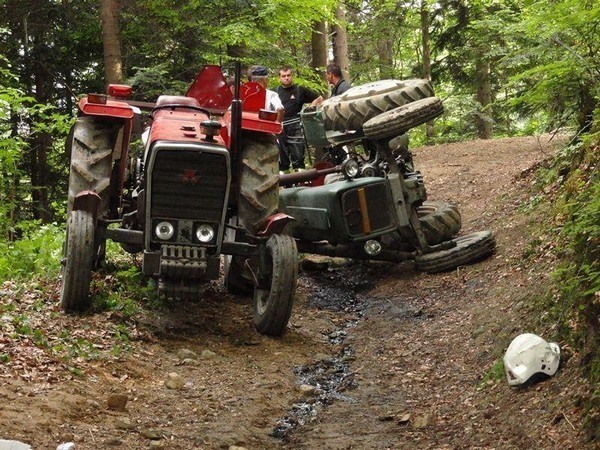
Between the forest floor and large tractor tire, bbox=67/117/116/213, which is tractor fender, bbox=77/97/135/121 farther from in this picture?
the forest floor

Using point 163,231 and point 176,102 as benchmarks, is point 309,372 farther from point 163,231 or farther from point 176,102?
point 176,102

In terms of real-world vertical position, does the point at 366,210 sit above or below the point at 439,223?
above

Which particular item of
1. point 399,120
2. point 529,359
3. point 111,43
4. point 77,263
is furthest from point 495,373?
point 111,43

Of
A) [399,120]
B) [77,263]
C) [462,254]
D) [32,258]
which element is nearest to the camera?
[77,263]

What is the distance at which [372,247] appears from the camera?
1012 centimetres

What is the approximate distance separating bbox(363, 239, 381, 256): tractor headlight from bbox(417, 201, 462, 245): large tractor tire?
0.60 metres

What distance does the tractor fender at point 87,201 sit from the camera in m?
7.42

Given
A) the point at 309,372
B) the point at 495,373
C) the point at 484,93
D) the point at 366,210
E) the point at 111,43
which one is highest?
the point at 484,93

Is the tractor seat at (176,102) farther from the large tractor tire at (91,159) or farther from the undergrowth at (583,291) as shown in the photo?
the undergrowth at (583,291)

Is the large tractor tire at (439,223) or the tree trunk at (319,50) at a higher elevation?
the tree trunk at (319,50)

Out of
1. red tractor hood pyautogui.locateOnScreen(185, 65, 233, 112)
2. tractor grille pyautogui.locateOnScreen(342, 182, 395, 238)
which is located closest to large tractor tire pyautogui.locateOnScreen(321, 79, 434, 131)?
tractor grille pyautogui.locateOnScreen(342, 182, 395, 238)

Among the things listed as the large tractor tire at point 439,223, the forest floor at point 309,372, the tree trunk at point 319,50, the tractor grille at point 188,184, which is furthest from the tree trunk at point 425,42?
the tractor grille at point 188,184

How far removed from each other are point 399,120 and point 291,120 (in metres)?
3.19

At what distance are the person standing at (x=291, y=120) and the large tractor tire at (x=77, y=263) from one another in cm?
581
